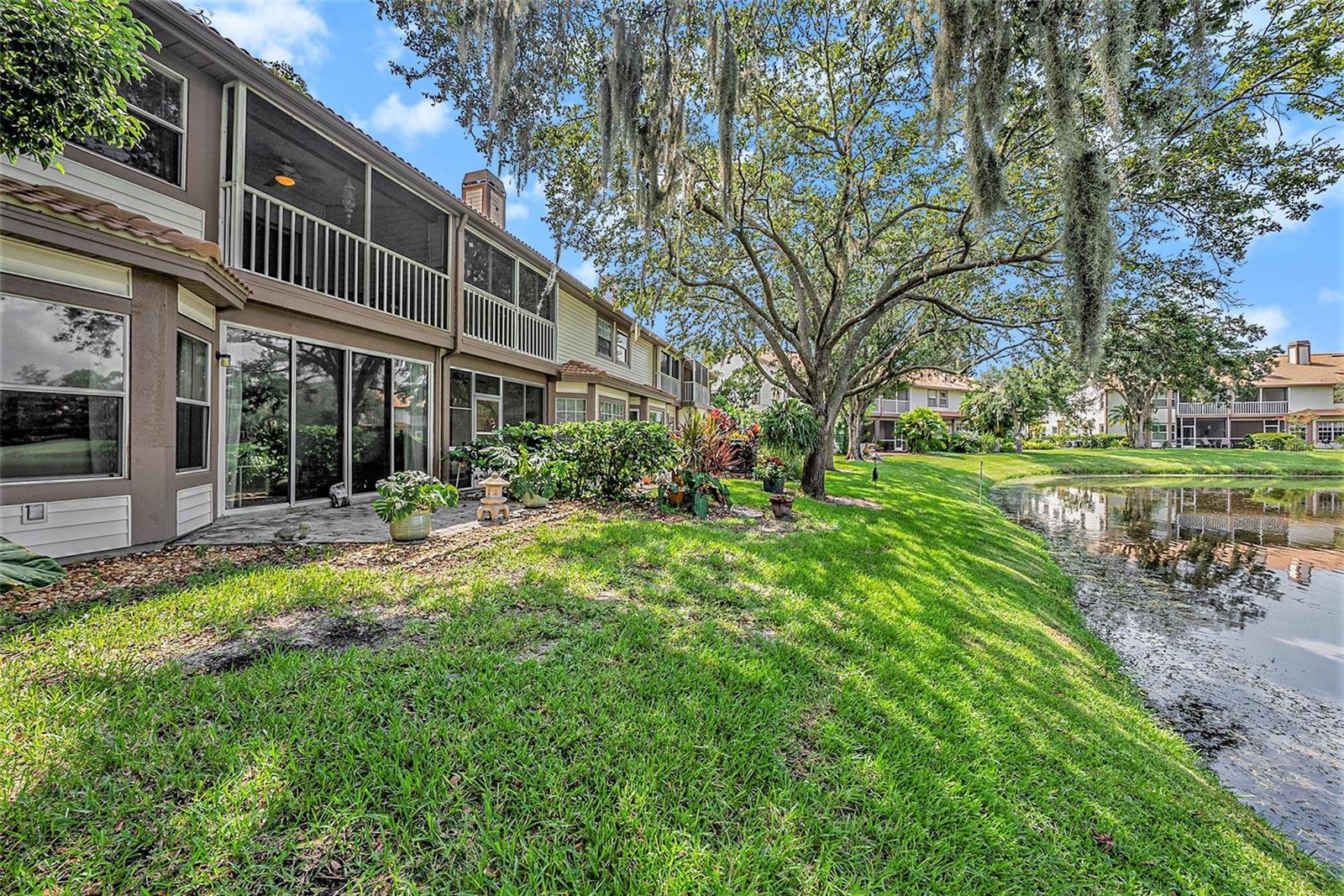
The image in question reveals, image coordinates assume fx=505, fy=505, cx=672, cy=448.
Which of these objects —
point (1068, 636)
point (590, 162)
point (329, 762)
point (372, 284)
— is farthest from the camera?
point (590, 162)

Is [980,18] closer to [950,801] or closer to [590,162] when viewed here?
[590,162]

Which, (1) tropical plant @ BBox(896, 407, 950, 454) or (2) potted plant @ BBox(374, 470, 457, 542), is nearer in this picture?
(2) potted plant @ BBox(374, 470, 457, 542)

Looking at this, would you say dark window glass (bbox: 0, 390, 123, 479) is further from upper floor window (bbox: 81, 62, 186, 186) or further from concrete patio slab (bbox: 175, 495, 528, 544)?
upper floor window (bbox: 81, 62, 186, 186)

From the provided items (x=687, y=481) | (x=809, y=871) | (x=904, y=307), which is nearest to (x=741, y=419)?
(x=904, y=307)

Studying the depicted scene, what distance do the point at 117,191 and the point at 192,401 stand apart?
2267mm

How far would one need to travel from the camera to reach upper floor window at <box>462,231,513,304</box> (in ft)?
33.8

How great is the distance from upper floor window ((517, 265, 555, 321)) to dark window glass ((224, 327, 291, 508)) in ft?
18.7

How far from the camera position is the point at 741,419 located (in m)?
16.4

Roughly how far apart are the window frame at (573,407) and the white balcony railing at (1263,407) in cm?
5404

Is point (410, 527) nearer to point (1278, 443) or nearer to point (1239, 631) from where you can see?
point (1239, 631)

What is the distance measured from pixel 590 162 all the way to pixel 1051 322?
29.8ft

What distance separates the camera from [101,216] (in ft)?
14.1

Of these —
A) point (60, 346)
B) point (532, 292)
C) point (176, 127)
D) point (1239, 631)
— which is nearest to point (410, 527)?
point (60, 346)

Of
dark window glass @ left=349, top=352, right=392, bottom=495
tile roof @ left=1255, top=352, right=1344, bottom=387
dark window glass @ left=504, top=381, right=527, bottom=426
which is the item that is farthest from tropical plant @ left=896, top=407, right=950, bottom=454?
dark window glass @ left=349, top=352, right=392, bottom=495
